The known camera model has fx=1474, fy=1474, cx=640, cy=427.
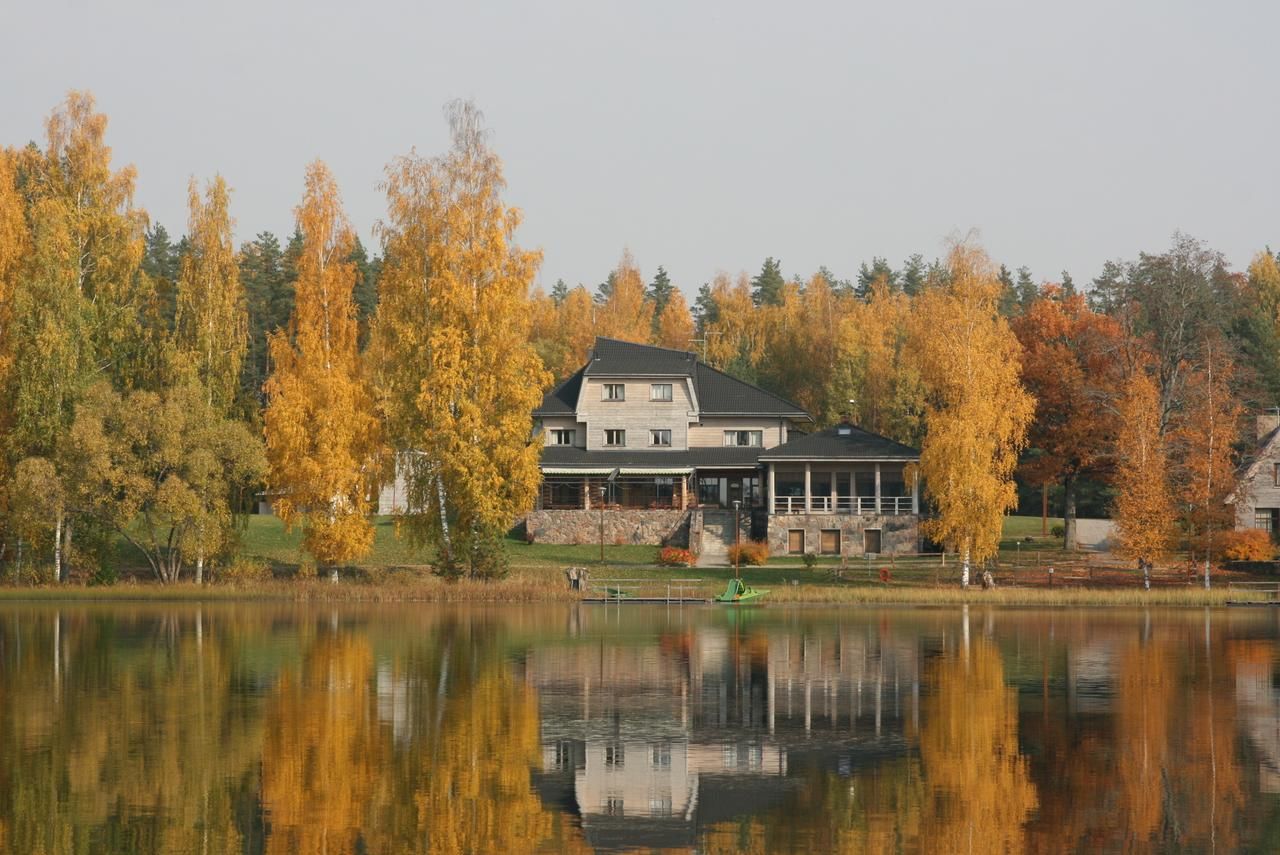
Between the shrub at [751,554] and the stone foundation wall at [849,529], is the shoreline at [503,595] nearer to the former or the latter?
the shrub at [751,554]

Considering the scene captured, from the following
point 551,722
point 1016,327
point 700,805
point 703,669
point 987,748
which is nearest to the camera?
point 700,805

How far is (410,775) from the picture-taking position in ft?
73.3

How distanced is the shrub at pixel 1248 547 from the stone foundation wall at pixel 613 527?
25613mm

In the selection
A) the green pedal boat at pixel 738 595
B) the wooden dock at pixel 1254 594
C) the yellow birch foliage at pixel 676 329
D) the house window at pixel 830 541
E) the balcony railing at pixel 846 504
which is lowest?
the wooden dock at pixel 1254 594

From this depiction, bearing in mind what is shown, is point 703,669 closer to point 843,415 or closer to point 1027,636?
point 1027,636

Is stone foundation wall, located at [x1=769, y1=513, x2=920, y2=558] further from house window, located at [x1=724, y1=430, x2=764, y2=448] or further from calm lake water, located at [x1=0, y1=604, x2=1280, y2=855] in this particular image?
calm lake water, located at [x1=0, y1=604, x2=1280, y2=855]

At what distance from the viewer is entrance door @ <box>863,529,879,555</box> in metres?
73.8

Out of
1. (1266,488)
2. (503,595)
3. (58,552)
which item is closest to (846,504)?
(1266,488)

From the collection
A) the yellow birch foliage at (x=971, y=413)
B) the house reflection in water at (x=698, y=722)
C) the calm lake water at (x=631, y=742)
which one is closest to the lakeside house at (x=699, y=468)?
the yellow birch foliage at (x=971, y=413)

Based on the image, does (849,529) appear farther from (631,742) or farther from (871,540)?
(631,742)

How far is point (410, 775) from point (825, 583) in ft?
138

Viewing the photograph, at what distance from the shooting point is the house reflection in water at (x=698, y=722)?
813 inches

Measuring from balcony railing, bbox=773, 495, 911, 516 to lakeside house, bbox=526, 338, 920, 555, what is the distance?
0.08 meters

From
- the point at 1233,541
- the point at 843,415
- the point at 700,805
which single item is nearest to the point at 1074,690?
the point at 700,805
